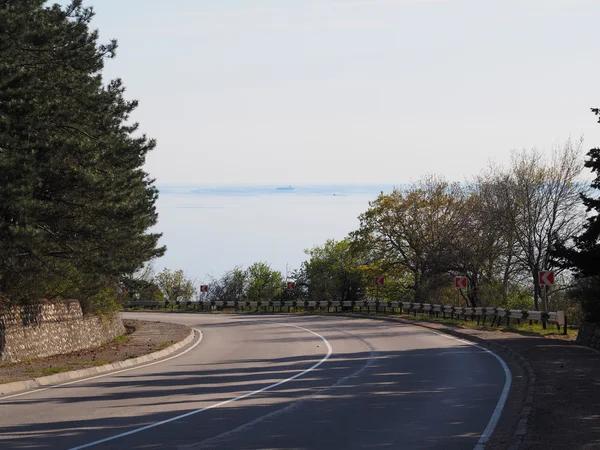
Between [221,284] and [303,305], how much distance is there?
23.7m

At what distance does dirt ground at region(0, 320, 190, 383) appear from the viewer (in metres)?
20.9

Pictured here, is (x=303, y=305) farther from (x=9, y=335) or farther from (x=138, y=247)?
(x=9, y=335)

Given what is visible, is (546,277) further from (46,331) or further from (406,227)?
(406,227)

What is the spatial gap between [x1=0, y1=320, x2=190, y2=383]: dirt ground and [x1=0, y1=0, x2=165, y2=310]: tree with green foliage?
2498 millimetres

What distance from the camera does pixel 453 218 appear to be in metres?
67.7

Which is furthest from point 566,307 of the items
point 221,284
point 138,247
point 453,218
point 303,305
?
point 221,284

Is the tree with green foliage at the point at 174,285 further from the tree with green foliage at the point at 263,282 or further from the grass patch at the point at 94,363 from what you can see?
the grass patch at the point at 94,363

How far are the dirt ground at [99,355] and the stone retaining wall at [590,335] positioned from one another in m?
14.3

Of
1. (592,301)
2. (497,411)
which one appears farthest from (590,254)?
(497,411)

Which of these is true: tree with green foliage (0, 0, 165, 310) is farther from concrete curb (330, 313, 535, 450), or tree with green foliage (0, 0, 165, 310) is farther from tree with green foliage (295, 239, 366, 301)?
tree with green foliage (295, 239, 366, 301)

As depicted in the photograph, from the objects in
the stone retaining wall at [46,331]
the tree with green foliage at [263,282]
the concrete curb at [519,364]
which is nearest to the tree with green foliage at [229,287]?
the tree with green foliage at [263,282]

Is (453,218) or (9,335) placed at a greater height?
(453,218)

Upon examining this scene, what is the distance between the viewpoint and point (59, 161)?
24734 mm

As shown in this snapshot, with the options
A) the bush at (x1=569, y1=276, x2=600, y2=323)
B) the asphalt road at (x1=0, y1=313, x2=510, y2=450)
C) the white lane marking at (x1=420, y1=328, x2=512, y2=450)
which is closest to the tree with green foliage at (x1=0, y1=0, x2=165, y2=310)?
the asphalt road at (x1=0, y1=313, x2=510, y2=450)
